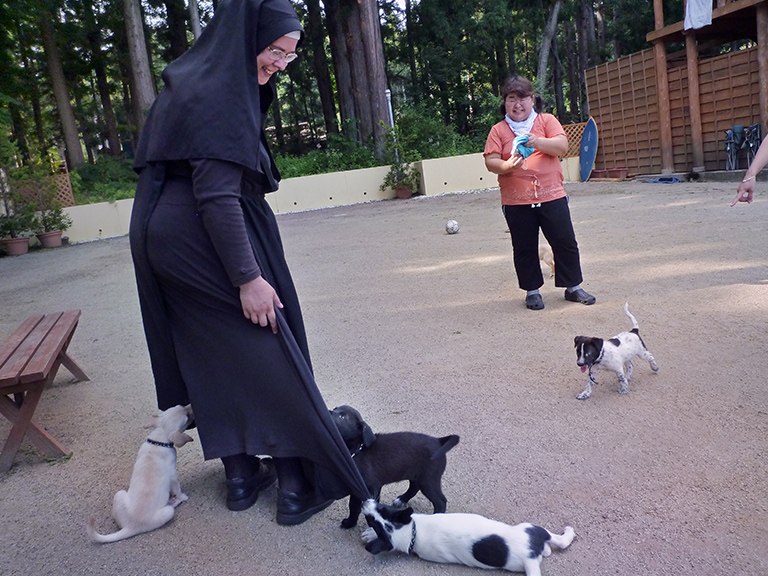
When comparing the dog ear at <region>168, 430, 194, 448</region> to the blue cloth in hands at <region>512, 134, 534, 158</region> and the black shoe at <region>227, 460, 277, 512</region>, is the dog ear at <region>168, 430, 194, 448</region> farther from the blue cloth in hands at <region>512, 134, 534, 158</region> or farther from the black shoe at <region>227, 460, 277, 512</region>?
the blue cloth in hands at <region>512, 134, 534, 158</region>

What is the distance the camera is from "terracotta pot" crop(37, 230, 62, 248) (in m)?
16.0

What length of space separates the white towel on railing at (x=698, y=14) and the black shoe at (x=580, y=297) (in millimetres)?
11670

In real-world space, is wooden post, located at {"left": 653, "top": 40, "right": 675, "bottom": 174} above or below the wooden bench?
above

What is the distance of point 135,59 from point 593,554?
20.0 metres

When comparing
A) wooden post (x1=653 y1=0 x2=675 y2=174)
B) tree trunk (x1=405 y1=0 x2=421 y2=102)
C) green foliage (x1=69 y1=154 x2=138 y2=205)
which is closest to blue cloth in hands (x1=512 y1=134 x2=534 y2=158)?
wooden post (x1=653 y1=0 x2=675 y2=174)

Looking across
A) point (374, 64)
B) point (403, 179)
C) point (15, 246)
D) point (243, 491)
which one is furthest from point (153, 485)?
point (374, 64)

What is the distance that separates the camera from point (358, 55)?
20688mm

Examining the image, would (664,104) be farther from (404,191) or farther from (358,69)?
(358,69)

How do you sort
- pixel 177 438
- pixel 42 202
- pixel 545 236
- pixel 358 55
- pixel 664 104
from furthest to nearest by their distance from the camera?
pixel 358 55, pixel 664 104, pixel 42 202, pixel 545 236, pixel 177 438

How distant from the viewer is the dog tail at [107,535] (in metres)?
2.58

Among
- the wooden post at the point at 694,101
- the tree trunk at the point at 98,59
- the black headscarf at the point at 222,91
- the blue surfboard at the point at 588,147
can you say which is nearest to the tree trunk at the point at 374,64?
the blue surfboard at the point at 588,147

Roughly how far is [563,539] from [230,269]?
4.80ft

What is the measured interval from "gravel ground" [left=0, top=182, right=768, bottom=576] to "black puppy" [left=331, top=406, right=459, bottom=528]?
174mm

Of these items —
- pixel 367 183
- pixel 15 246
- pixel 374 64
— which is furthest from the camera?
pixel 374 64
